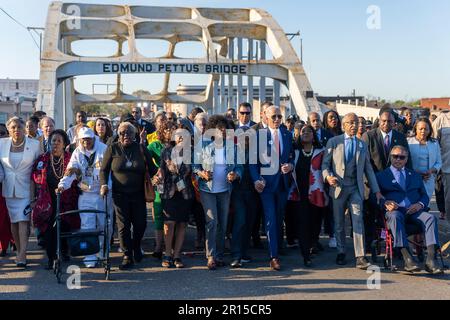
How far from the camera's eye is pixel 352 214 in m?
6.70

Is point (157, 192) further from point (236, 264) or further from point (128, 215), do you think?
point (236, 264)

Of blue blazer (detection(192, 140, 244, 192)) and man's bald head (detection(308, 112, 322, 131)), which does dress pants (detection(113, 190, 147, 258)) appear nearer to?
blue blazer (detection(192, 140, 244, 192))

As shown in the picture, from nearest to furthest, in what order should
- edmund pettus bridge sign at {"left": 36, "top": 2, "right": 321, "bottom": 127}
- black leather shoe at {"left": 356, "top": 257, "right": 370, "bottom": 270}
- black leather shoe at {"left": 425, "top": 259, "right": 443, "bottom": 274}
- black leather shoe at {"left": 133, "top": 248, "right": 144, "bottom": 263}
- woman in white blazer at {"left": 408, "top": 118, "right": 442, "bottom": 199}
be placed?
black leather shoe at {"left": 425, "top": 259, "right": 443, "bottom": 274}, black leather shoe at {"left": 356, "top": 257, "right": 370, "bottom": 270}, black leather shoe at {"left": 133, "top": 248, "right": 144, "bottom": 263}, woman in white blazer at {"left": 408, "top": 118, "right": 442, "bottom": 199}, edmund pettus bridge sign at {"left": 36, "top": 2, "right": 321, "bottom": 127}

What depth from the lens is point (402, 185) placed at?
21.8 feet

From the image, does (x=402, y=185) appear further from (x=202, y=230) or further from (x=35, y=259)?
(x=35, y=259)

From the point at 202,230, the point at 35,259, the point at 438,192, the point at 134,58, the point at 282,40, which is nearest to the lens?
the point at 35,259

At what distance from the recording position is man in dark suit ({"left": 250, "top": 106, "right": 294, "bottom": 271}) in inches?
259

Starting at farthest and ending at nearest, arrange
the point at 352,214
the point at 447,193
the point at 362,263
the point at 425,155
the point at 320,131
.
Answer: the point at 447,193 < the point at 320,131 < the point at 425,155 < the point at 352,214 < the point at 362,263

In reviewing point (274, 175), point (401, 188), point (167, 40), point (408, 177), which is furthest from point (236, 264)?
point (167, 40)

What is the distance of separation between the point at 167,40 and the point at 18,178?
25796 mm

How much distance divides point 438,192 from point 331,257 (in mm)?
3923

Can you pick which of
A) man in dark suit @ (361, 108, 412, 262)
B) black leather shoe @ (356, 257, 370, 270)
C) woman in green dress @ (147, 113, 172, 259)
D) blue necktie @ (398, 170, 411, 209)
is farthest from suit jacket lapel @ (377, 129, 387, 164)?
woman in green dress @ (147, 113, 172, 259)

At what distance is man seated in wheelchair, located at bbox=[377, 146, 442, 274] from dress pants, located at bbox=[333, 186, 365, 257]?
12.6 inches
